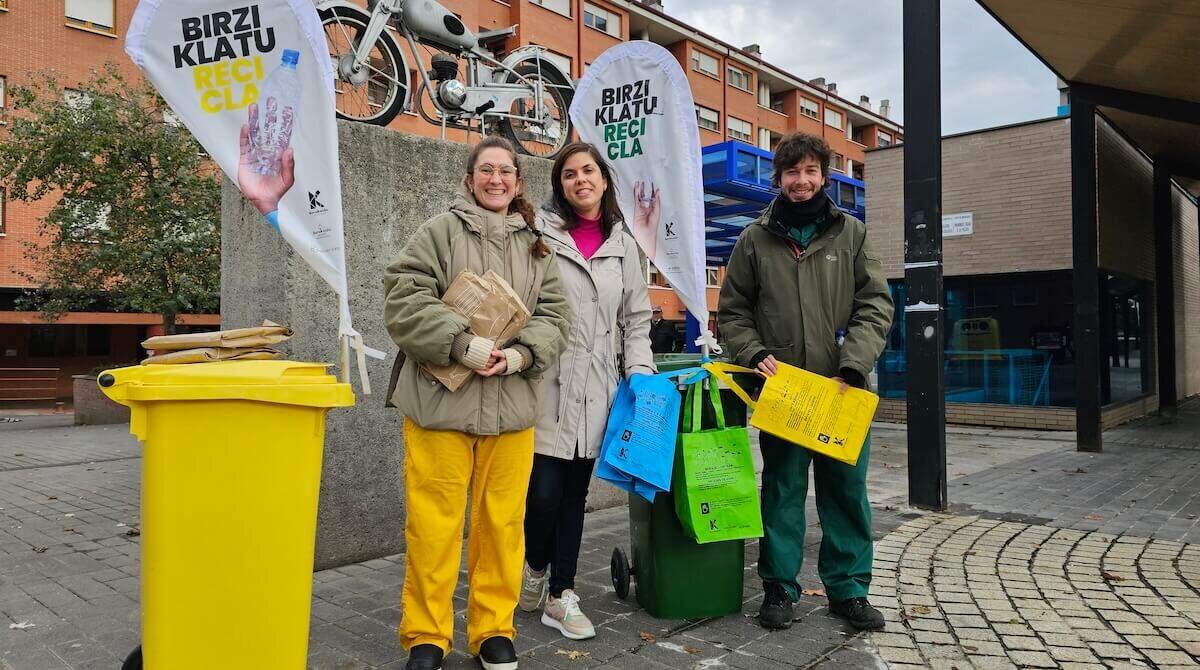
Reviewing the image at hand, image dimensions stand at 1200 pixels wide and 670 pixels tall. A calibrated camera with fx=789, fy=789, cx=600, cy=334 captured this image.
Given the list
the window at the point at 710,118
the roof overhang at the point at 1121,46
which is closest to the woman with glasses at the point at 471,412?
the roof overhang at the point at 1121,46

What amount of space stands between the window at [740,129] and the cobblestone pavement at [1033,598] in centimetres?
3634

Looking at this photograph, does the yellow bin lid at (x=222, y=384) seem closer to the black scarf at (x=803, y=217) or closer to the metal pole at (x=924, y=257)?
the black scarf at (x=803, y=217)

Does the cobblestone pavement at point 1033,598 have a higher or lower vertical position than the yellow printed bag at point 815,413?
lower

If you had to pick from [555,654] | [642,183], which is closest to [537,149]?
[642,183]

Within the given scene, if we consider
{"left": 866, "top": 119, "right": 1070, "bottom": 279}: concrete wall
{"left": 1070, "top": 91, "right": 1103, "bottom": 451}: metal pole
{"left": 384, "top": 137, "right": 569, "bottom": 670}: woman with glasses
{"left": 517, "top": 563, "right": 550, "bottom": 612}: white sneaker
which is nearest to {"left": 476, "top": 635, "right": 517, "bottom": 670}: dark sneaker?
{"left": 384, "top": 137, "right": 569, "bottom": 670}: woman with glasses

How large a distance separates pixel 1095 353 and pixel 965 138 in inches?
184

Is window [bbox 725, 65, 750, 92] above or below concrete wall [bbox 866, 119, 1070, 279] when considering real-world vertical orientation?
above

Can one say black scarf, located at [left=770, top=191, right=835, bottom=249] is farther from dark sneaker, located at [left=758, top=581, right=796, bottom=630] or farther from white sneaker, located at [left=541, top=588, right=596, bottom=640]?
white sneaker, located at [left=541, top=588, right=596, bottom=640]

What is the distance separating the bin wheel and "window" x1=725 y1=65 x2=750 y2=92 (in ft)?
125

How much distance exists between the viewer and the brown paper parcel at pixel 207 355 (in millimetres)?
2494

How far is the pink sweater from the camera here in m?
3.42

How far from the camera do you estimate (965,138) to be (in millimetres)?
11969

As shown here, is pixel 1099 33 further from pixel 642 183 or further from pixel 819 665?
pixel 819 665

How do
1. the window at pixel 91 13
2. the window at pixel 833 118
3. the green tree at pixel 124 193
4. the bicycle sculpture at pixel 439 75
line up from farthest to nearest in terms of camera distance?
the window at pixel 833 118 → the window at pixel 91 13 → the green tree at pixel 124 193 → the bicycle sculpture at pixel 439 75
